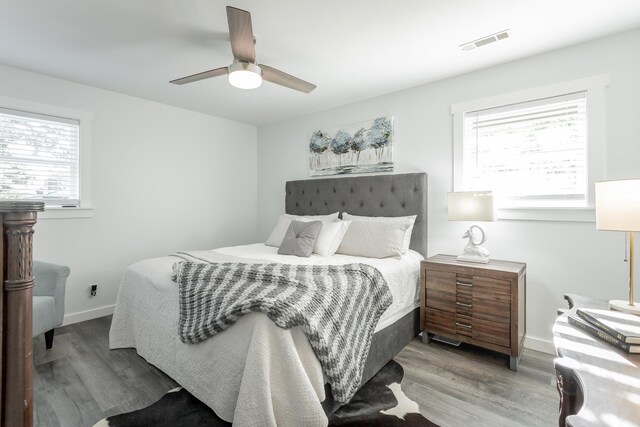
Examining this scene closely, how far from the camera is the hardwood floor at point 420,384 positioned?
5.83ft

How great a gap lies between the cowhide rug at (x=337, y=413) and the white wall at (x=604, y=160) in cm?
152

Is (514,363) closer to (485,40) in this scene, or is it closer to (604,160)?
(604,160)

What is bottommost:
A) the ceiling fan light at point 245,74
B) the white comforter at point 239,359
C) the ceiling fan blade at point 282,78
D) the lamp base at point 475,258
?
the white comforter at point 239,359

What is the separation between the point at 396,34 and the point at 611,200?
5.48ft

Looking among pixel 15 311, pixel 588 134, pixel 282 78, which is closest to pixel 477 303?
pixel 588 134

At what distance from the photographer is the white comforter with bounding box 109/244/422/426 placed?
1409 millimetres

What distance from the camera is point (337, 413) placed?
70.4 inches

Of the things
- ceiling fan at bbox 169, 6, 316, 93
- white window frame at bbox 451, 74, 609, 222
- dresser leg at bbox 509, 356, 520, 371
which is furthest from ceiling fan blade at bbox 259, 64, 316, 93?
dresser leg at bbox 509, 356, 520, 371

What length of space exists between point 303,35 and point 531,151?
212 cm

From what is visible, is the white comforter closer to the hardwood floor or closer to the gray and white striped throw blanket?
the gray and white striped throw blanket

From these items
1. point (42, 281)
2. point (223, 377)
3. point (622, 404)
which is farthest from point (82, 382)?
point (622, 404)

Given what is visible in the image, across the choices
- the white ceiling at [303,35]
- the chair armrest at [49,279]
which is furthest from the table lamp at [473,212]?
the chair armrest at [49,279]

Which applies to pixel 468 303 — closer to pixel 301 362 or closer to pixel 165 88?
pixel 301 362

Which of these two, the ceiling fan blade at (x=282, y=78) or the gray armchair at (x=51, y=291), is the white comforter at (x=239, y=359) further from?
the ceiling fan blade at (x=282, y=78)
